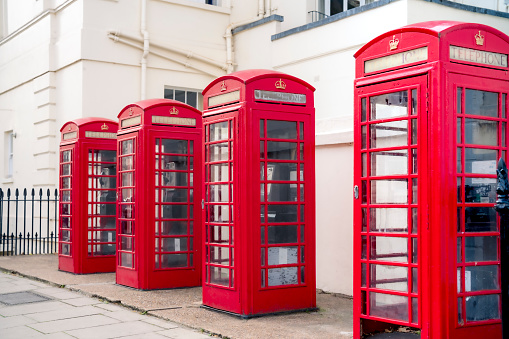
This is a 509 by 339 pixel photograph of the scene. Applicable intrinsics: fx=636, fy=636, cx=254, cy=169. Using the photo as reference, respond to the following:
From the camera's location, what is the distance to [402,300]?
517cm

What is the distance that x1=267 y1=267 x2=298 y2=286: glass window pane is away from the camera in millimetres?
6832

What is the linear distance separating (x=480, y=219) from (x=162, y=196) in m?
4.69

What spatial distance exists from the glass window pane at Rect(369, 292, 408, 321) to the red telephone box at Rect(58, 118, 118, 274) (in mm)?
5916

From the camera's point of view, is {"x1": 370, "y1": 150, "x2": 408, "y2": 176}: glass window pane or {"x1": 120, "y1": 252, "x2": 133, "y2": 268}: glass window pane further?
{"x1": 120, "y1": 252, "x2": 133, "y2": 268}: glass window pane

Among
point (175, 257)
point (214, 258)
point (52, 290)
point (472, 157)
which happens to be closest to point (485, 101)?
point (472, 157)

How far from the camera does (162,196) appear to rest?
8.63 m

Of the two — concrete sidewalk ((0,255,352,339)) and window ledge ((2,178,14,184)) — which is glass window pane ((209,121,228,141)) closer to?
concrete sidewalk ((0,255,352,339))

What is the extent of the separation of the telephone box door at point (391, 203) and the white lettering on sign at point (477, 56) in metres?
0.31

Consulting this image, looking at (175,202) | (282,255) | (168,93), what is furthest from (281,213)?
(168,93)

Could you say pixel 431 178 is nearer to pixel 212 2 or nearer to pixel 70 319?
pixel 70 319

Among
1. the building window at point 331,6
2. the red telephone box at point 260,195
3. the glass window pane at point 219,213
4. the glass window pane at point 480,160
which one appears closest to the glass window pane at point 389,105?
the glass window pane at point 480,160

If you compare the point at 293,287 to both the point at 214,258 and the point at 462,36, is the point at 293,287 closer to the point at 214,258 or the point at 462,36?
the point at 214,258

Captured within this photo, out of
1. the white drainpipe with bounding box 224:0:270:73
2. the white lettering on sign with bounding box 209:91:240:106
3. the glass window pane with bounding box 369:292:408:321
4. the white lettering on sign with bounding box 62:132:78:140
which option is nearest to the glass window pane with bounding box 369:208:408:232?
the glass window pane with bounding box 369:292:408:321

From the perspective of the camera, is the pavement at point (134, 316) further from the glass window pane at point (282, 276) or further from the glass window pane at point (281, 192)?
the glass window pane at point (281, 192)
